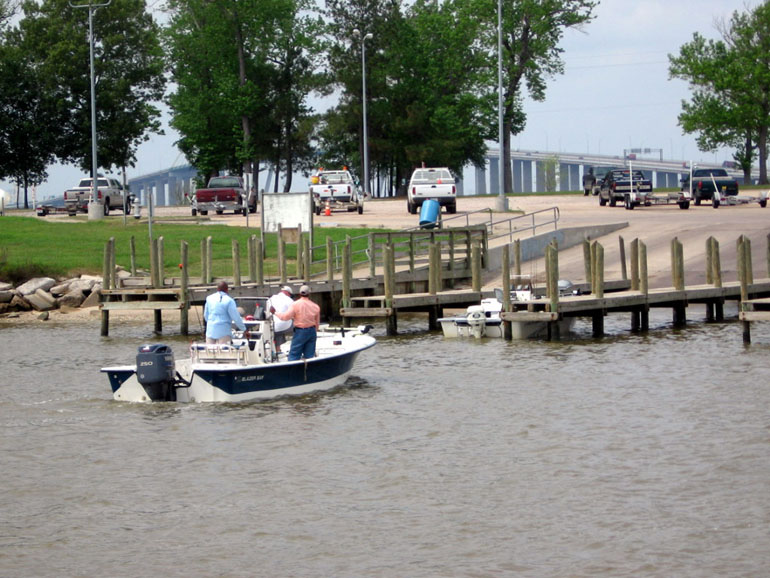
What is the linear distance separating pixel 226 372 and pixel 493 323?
11102 mm

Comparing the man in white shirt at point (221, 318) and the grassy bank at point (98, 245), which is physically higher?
the grassy bank at point (98, 245)

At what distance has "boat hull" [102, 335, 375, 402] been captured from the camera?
22.3m

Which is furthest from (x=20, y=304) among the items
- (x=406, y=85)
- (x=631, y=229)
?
(x=406, y=85)

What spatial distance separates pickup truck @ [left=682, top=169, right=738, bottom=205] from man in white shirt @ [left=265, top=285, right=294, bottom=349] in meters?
37.5

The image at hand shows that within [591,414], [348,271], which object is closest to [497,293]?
[348,271]

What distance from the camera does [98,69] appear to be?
265ft

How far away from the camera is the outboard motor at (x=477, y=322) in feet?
104

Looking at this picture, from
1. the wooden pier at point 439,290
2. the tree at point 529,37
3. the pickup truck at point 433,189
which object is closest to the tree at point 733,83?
the tree at point 529,37

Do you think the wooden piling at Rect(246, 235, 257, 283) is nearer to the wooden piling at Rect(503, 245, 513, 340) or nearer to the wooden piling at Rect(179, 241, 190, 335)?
the wooden piling at Rect(179, 241, 190, 335)

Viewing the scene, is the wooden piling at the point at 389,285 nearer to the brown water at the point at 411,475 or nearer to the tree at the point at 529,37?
the brown water at the point at 411,475

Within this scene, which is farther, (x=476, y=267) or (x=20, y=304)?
(x=20, y=304)

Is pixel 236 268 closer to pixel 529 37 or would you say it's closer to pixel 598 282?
pixel 598 282

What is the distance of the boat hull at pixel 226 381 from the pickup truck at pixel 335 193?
34.8 metres

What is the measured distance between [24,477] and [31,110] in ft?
217
